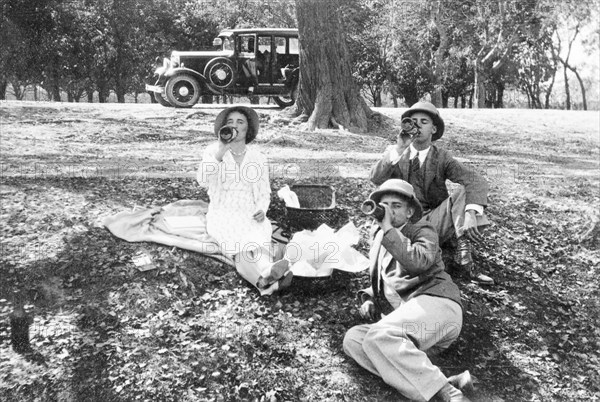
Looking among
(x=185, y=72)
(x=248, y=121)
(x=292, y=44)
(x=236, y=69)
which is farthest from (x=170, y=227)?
(x=292, y=44)

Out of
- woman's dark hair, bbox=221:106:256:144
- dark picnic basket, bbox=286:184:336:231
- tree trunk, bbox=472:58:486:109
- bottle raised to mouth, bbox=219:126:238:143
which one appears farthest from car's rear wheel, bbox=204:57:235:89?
tree trunk, bbox=472:58:486:109

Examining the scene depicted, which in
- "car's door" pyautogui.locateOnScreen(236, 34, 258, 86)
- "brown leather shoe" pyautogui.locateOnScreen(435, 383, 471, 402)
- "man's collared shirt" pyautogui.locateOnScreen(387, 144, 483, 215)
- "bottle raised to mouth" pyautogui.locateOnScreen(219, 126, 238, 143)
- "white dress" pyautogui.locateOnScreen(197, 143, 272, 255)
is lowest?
"brown leather shoe" pyautogui.locateOnScreen(435, 383, 471, 402)

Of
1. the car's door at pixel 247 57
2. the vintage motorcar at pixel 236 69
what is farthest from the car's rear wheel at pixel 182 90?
the car's door at pixel 247 57

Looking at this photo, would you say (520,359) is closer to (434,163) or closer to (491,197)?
(434,163)

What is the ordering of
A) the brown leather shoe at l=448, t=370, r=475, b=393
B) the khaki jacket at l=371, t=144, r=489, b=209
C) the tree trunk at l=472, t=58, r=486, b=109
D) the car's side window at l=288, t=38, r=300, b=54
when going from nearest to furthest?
the brown leather shoe at l=448, t=370, r=475, b=393
the khaki jacket at l=371, t=144, r=489, b=209
the car's side window at l=288, t=38, r=300, b=54
the tree trunk at l=472, t=58, r=486, b=109

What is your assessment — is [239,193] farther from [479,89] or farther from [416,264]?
[479,89]

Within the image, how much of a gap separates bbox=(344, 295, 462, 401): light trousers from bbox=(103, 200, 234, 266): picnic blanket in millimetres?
1332

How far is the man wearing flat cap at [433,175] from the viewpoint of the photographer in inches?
165

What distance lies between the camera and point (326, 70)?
28.9 feet

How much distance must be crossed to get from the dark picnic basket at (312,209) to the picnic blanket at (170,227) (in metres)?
0.73

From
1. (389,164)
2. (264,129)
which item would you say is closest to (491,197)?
(389,164)

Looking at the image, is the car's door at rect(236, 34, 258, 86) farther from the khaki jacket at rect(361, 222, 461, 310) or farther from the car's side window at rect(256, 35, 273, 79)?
the khaki jacket at rect(361, 222, 461, 310)

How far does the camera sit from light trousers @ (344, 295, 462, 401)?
3098 mm

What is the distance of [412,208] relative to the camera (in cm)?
359
